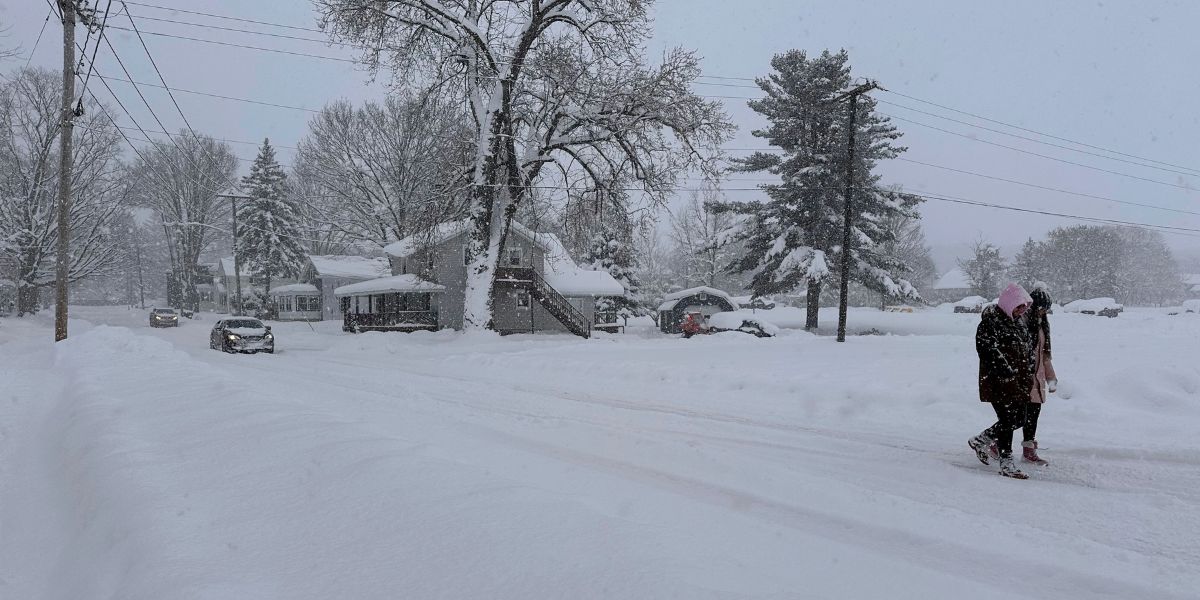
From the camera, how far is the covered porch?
35.0 metres

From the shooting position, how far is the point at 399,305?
38719 mm

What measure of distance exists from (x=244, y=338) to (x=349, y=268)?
28.2m

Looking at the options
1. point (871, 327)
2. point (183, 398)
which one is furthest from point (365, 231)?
point (183, 398)

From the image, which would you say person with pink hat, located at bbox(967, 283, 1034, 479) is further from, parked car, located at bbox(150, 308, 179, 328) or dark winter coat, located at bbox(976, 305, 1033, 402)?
parked car, located at bbox(150, 308, 179, 328)

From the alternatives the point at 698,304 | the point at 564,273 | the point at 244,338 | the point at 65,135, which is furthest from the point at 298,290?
the point at 65,135

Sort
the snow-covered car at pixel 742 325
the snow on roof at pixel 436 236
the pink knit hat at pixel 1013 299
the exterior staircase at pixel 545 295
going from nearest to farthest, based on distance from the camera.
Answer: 1. the pink knit hat at pixel 1013 299
2. the snow on roof at pixel 436 236
3. the snow-covered car at pixel 742 325
4. the exterior staircase at pixel 545 295

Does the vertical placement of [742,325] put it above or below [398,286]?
below

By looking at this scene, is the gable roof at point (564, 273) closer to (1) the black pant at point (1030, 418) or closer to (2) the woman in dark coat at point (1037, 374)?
(2) the woman in dark coat at point (1037, 374)

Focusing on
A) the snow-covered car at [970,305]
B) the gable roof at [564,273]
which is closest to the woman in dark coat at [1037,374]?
the gable roof at [564,273]

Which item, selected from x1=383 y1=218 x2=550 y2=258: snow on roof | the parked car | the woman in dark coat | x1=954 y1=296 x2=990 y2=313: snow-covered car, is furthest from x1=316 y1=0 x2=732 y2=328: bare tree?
x1=954 y1=296 x2=990 y2=313: snow-covered car

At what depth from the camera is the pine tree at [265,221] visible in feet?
165

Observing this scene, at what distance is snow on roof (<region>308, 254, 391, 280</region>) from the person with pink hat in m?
44.6

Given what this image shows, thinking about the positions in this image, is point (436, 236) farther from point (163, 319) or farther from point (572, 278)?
point (163, 319)

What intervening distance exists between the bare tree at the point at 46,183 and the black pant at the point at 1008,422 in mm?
43593
